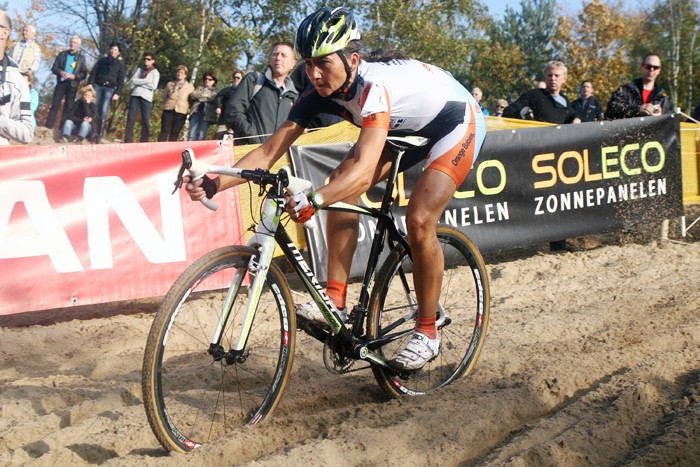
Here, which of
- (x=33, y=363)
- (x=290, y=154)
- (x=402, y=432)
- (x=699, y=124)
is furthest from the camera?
(x=699, y=124)

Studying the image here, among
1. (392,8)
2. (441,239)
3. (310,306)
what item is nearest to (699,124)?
(441,239)

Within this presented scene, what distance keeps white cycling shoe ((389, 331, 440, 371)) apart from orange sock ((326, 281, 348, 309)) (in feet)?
1.48

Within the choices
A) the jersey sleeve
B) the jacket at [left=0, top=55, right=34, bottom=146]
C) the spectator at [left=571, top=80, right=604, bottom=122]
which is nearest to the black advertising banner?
the spectator at [left=571, top=80, right=604, bottom=122]

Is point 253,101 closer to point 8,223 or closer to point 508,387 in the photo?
point 8,223

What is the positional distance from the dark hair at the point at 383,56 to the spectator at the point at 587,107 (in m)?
7.59

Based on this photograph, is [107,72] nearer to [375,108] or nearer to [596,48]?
[375,108]

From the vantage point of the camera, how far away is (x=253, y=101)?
8.96 meters

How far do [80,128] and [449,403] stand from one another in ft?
36.9

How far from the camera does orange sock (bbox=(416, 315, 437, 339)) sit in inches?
190

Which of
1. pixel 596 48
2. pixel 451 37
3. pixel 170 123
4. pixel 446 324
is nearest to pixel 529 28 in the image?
pixel 596 48

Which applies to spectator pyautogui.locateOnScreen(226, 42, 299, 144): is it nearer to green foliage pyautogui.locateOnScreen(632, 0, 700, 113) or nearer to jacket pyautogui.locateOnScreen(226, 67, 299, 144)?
jacket pyautogui.locateOnScreen(226, 67, 299, 144)

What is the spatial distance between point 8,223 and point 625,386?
16.3ft

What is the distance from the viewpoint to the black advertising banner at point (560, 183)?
8.82m

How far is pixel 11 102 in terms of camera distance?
729 centimetres
